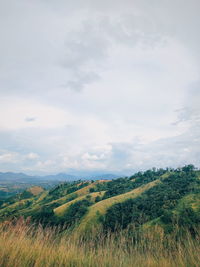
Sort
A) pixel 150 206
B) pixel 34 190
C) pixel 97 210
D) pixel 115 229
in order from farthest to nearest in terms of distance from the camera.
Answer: pixel 34 190 < pixel 97 210 < pixel 150 206 < pixel 115 229

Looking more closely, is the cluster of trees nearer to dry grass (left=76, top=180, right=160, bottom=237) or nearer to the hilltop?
the hilltop

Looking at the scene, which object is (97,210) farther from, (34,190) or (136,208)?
(34,190)

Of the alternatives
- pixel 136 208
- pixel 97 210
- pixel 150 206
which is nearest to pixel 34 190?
pixel 97 210

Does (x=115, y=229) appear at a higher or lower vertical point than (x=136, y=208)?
higher

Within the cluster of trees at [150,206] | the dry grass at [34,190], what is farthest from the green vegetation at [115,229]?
the dry grass at [34,190]

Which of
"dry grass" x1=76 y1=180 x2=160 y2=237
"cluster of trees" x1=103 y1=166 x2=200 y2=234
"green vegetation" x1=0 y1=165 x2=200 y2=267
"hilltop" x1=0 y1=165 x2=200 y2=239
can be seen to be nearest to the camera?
"green vegetation" x1=0 y1=165 x2=200 y2=267

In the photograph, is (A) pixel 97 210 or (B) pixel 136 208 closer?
(B) pixel 136 208

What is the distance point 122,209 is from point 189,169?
44149mm

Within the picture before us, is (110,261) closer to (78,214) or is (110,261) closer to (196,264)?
(196,264)

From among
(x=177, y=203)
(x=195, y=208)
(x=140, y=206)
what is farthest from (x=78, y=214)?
(x=195, y=208)

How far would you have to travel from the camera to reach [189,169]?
8238cm

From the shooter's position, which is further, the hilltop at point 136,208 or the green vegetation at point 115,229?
the hilltop at point 136,208

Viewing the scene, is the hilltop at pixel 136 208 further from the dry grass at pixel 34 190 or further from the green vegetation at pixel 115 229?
the dry grass at pixel 34 190

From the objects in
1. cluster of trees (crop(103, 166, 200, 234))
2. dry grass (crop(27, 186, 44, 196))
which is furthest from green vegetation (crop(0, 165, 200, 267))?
dry grass (crop(27, 186, 44, 196))
